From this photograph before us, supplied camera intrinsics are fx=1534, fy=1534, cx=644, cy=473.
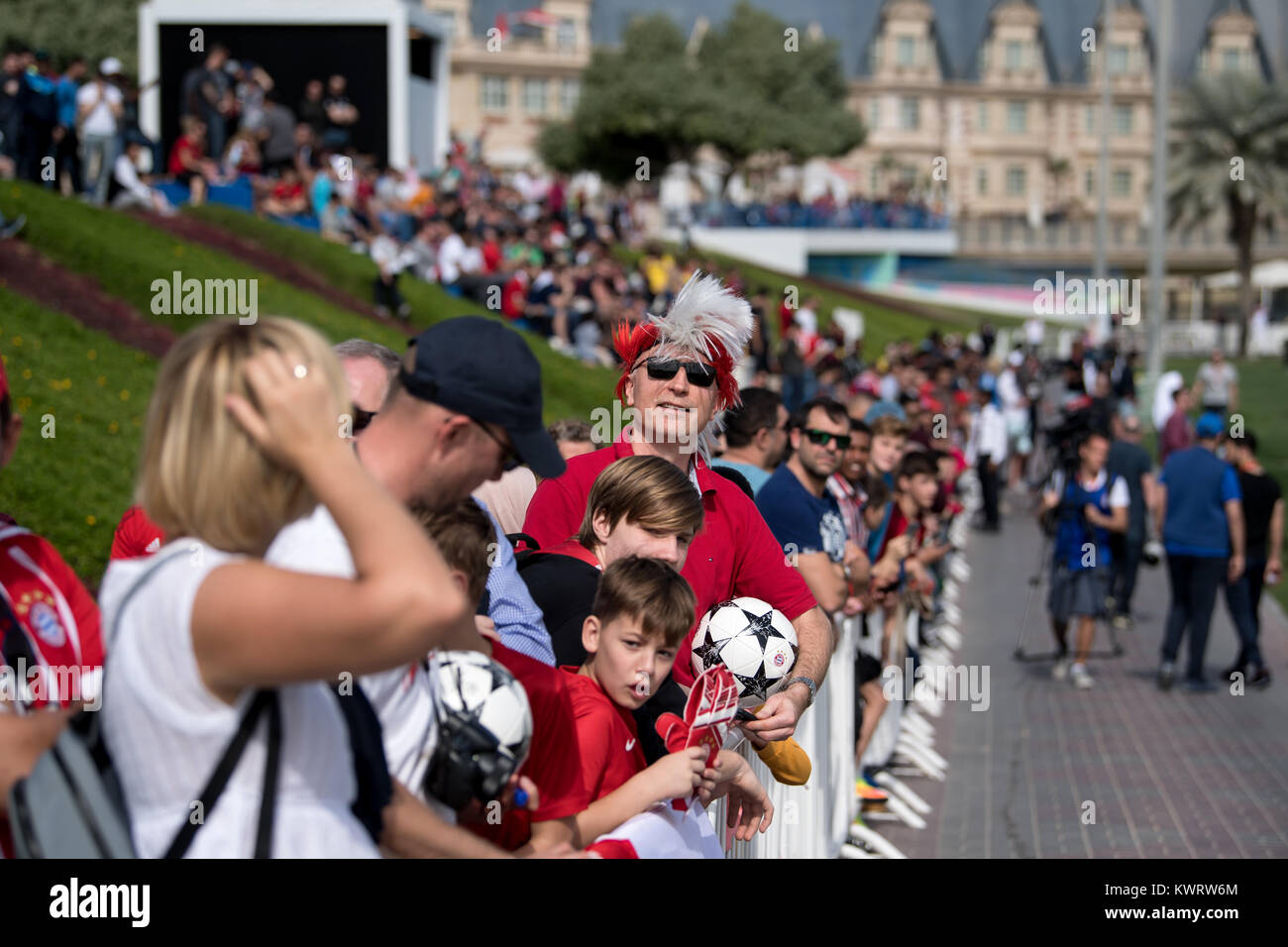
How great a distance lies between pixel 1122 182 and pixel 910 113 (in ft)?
53.0

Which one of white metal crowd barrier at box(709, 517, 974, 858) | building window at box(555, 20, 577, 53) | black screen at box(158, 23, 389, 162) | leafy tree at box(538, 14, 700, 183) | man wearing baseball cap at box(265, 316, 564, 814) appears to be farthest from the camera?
building window at box(555, 20, 577, 53)

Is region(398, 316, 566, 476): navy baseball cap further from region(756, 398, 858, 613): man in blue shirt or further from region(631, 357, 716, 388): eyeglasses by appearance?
region(756, 398, 858, 613): man in blue shirt

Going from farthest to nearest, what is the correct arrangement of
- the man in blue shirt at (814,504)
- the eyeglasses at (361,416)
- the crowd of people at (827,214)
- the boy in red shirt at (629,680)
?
1. the crowd of people at (827,214)
2. the man in blue shirt at (814,504)
3. the eyeglasses at (361,416)
4. the boy in red shirt at (629,680)

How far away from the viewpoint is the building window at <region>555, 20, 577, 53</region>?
3303 inches

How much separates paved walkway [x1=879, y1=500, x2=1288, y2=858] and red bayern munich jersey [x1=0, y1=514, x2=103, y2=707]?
5518mm

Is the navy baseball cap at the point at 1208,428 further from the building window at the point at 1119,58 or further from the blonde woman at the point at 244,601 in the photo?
the building window at the point at 1119,58

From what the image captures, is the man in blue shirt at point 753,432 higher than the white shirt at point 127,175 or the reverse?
the reverse

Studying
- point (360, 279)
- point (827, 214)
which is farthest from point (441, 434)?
point (827, 214)

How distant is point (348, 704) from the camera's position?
2.42 m

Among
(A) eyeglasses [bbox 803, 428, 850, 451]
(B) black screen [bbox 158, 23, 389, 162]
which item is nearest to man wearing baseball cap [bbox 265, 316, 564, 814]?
(A) eyeglasses [bbox 803, 428, 850, 451]

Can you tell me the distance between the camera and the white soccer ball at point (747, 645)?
4387 mm

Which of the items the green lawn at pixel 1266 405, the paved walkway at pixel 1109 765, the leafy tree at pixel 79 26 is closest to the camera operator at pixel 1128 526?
the paved walkway at pixel 1109 765

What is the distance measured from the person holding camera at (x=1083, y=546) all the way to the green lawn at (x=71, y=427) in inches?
276

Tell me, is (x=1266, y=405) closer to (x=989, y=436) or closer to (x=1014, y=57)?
(x=989, y=436)
